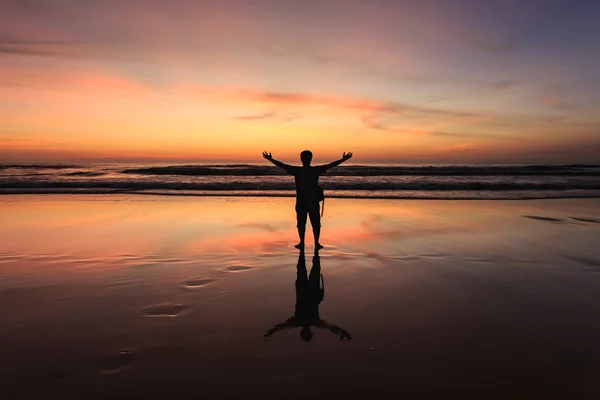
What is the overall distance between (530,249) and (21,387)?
960 centimetres

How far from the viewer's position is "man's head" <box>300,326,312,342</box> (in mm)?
4453

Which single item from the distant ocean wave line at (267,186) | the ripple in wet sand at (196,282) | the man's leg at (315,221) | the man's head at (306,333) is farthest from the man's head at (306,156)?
the distant ocean wave line at (267,186)

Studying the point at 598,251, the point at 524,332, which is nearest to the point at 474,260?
the point at 598,251

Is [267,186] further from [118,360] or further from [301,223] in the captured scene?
[118,360]

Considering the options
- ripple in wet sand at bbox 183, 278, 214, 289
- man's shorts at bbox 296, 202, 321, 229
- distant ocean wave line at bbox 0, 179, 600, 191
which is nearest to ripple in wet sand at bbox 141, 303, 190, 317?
ripple in wet sand at bbox 183, 278, 214, 289

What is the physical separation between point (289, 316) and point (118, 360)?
1.99 metres

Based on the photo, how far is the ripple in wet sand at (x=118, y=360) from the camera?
3746 mm

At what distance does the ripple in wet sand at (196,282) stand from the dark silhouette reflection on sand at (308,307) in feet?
4.73

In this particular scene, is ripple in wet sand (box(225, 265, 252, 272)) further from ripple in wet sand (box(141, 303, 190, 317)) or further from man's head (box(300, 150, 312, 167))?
man's head (box(300, 150, 312, 167))

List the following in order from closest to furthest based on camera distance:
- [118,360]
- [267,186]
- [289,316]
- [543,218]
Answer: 1. [118,360]
2. [289,316]
3. [543,218]
4. [267,186]

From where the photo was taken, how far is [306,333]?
4594 mm

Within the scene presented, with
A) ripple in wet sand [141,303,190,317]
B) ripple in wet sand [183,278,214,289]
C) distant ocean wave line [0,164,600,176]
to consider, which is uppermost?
distant ocean wave line [0,164,600,176]

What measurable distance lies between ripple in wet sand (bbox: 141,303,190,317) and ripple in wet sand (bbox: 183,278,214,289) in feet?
2.89

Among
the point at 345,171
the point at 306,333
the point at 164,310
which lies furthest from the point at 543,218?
the point at 345,171
